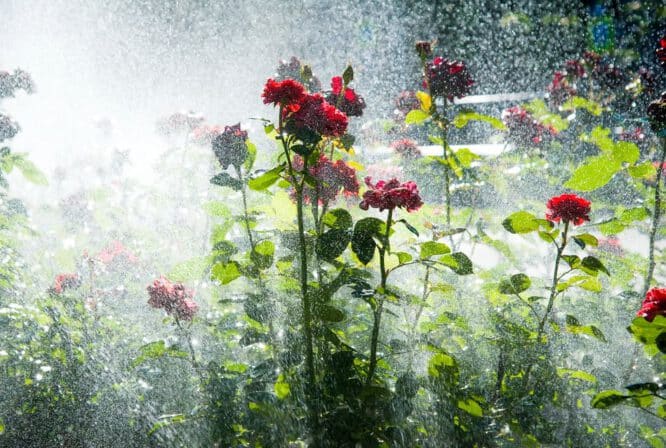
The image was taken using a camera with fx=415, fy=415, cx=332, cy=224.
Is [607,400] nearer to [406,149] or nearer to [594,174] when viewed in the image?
[594,174]

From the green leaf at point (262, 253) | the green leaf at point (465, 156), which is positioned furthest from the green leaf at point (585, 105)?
the green leaf at point (262, 253)

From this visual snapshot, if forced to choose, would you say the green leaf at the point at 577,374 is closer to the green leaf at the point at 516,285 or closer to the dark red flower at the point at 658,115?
the green leaf at the point at 516,285

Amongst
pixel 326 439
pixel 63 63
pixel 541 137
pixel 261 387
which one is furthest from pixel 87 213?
pixel 63 63


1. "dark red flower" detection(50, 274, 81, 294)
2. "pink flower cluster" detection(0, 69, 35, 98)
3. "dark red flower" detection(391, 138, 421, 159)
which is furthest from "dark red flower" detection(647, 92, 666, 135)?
"pink flower cluster" detection(0, 69, 35, 98)

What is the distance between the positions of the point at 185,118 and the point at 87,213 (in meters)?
0.95

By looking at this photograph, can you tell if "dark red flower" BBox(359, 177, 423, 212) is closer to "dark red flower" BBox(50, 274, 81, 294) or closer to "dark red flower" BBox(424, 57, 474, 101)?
"dark red flower" BBox(424, 57, 474, 101)

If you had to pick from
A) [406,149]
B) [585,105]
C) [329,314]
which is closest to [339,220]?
[329,314]

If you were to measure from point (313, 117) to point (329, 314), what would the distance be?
14.1 inches

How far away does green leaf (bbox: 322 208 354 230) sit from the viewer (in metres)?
0.80

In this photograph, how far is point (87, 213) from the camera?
2.65 meters

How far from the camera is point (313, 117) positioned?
747mm

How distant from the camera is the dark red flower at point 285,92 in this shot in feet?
2.43

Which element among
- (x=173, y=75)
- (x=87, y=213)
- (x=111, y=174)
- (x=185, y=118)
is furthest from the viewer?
(x=173, y=75)

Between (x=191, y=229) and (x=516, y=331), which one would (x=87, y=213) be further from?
(x=516, y=331)
